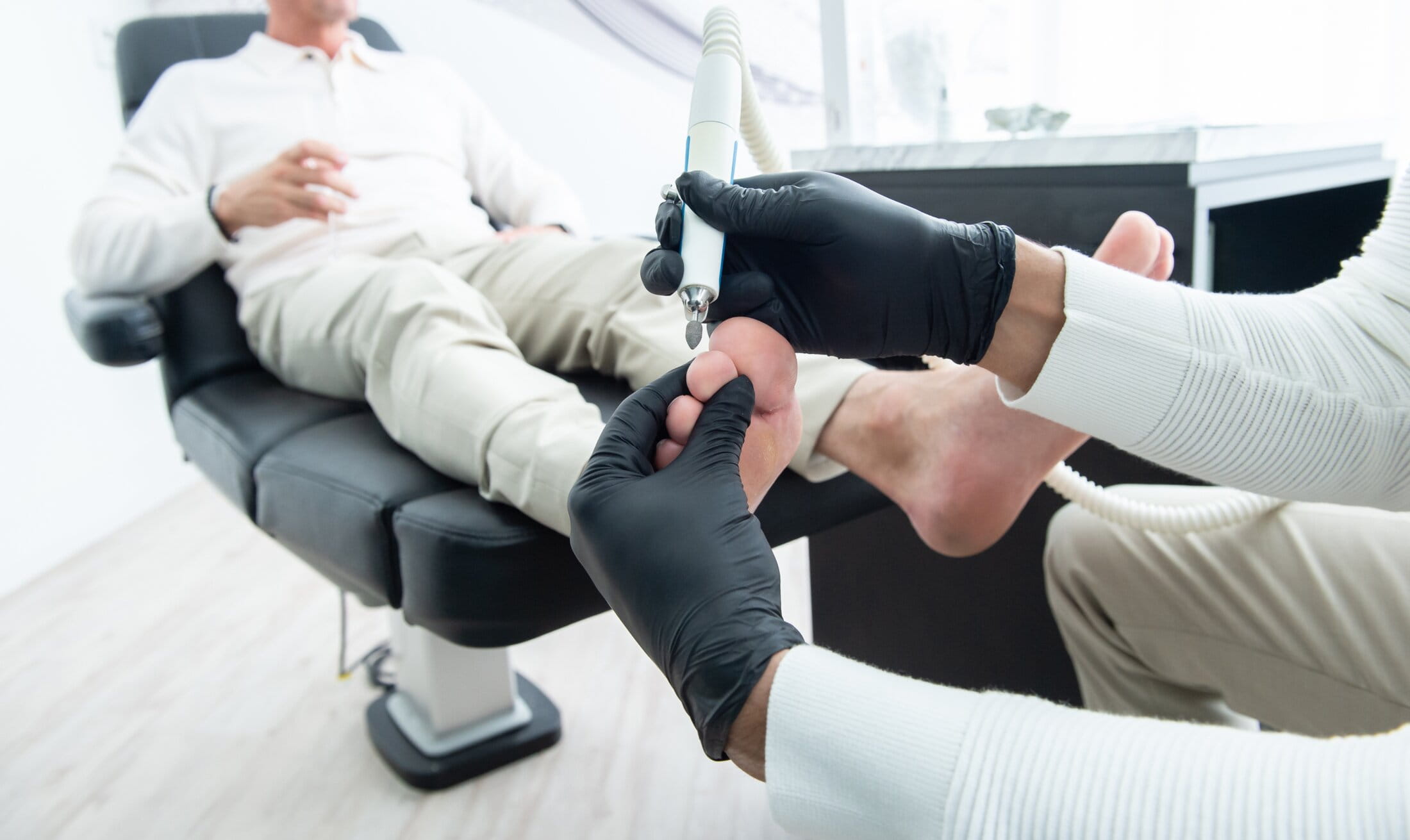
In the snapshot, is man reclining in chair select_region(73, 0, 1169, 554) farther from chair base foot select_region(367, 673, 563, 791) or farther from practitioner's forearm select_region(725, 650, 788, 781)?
chair base foot select_region(367, 673, 563, 791)

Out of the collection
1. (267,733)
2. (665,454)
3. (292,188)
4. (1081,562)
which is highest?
(292,188)

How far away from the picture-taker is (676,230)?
1.73ft

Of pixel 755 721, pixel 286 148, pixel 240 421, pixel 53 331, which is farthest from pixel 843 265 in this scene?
pixel 53 331

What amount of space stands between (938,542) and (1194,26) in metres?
1.13

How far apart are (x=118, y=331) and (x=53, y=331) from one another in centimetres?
97

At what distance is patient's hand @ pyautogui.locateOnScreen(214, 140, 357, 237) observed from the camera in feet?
3.31

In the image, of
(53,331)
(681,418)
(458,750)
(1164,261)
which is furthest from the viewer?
(53,331)

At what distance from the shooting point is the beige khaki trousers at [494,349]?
0.68m

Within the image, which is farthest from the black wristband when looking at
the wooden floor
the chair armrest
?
the wooden floor

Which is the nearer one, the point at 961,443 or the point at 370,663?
the point at 961,443

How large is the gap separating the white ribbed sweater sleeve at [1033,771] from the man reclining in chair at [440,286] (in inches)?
7.3

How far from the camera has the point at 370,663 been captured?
1.23 meters

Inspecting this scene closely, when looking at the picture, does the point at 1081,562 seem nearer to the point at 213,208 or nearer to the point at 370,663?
the point at 370,663

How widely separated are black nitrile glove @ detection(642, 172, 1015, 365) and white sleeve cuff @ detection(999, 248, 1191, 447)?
0.04 m
